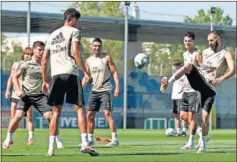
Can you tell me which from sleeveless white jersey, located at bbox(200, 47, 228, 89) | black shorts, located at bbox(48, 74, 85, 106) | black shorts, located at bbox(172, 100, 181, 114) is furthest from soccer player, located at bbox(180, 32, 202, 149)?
black shorts, located at bbox(172, 100, 181, 114)

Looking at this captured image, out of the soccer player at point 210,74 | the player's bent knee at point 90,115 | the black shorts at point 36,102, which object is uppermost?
the soccer player at point 210,74

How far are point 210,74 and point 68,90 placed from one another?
3138 mm

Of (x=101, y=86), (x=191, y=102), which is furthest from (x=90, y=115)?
Result: (x=191, y=102)

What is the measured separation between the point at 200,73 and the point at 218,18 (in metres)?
61.0

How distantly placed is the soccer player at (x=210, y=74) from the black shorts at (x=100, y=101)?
2.81 m

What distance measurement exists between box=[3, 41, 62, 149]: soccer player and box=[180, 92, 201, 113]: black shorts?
9.23 ft

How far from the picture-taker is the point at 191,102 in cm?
1678

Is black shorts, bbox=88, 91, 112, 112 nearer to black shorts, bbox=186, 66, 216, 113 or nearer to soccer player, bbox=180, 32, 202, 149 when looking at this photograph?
soccer player, bbox=180, 32, 202, 149

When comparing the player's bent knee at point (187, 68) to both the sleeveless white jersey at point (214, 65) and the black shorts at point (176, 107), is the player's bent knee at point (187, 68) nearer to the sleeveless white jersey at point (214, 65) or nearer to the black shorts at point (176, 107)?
the sleeveless white jersey at point (214, 65)

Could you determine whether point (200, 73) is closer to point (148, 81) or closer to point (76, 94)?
point (76, 94)

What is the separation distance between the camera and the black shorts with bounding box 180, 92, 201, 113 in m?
15.6

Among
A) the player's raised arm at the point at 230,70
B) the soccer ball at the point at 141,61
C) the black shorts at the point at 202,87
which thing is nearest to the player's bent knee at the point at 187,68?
the black shorts at the point at 202,87

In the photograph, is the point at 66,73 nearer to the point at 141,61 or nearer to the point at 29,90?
the point at 29,90

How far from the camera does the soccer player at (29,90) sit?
585 inches
